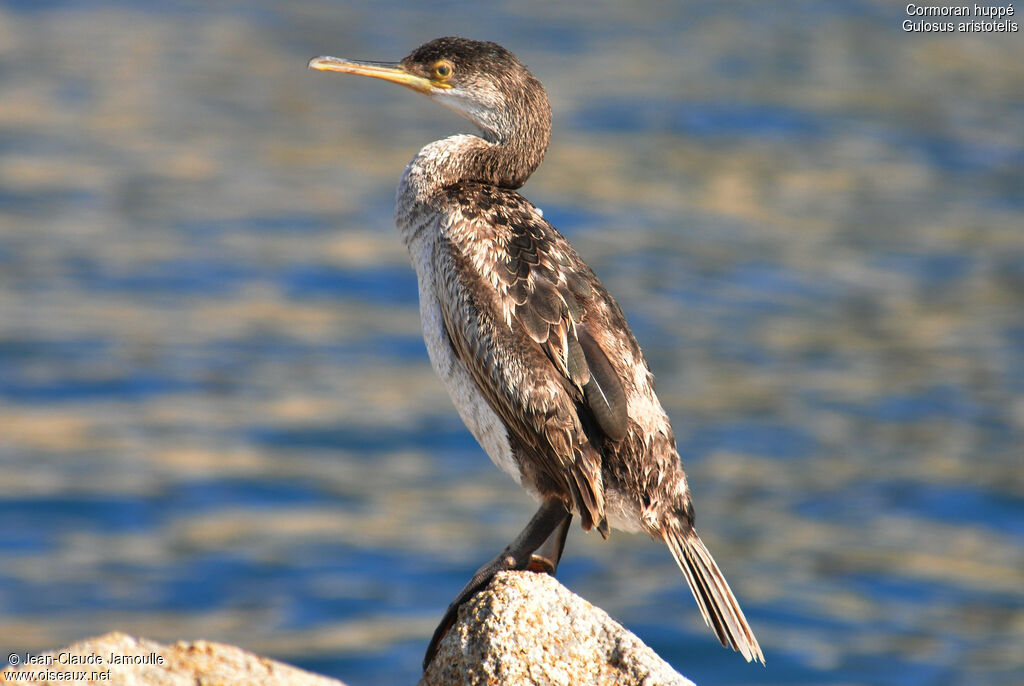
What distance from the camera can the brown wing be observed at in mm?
5965

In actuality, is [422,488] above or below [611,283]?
below

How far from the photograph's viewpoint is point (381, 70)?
689 centimetres

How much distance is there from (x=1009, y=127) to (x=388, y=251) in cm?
957

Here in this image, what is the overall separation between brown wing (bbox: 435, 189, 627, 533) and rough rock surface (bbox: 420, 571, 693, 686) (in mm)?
427

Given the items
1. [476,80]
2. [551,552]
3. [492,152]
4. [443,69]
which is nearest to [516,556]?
[551,552]

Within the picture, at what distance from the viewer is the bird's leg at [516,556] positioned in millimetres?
6008

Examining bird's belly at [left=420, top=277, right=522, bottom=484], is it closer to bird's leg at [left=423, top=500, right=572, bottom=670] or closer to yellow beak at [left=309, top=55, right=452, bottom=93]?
bird's leg at [left=423, top=500, right=572, bottom=670]

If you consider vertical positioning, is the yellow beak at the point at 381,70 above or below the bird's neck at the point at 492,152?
above

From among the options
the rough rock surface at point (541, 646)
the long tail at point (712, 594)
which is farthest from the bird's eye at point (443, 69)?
the rough rock surface at point (541, 646)

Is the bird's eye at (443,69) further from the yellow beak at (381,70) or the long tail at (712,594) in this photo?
the long tail at (712,594)

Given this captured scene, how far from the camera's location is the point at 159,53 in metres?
22.7

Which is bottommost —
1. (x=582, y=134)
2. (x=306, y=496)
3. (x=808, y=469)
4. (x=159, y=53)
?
(x=306, y=496)

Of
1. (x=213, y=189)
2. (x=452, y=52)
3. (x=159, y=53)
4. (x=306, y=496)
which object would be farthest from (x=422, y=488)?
(x=159, y=53)

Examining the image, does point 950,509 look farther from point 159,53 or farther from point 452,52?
→ point 159,53
